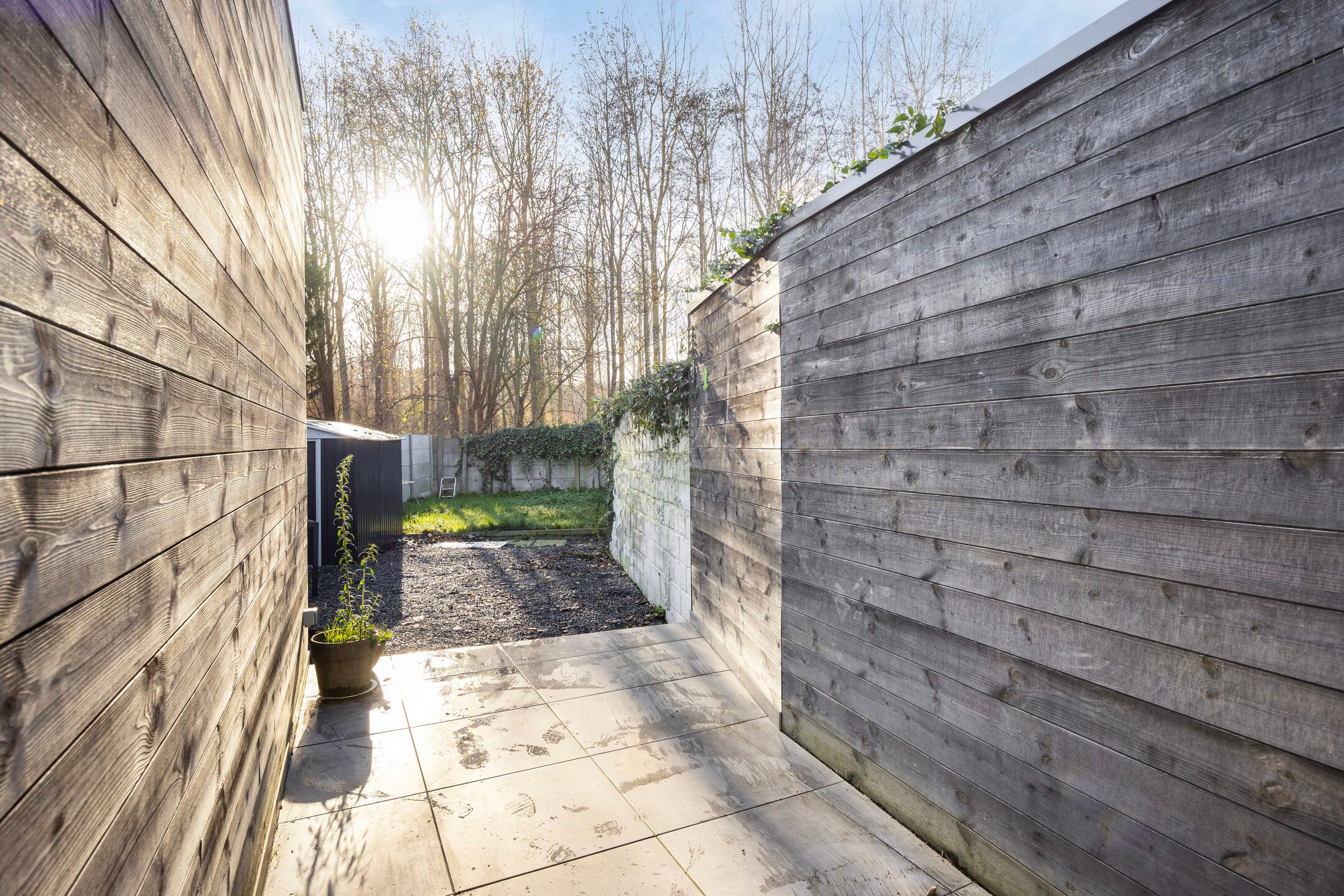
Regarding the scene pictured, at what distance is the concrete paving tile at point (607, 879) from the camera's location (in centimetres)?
198

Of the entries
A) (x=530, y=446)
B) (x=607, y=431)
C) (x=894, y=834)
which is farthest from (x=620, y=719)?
(x=530, y=446)

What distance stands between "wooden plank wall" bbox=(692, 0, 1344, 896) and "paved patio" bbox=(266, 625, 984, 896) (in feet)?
1.04

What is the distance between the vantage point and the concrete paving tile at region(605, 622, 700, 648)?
13.9ft

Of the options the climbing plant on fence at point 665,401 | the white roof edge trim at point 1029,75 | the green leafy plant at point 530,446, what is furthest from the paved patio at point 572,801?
the green leafy plant at point 530,446

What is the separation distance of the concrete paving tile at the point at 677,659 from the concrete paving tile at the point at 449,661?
800mm

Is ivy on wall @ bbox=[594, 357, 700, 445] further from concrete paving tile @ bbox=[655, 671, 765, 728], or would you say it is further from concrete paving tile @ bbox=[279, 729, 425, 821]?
concrete paving tile @ bbox=[279, 729, 425, 821]

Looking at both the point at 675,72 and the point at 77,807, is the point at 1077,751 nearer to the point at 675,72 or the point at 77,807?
the point at 77,807

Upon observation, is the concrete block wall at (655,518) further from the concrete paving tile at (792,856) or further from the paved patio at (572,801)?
the concrete paving tile at (792,856)

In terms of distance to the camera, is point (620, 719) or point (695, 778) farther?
point (620, 719)

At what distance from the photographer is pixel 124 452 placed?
0.88 m

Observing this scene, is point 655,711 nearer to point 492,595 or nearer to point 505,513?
point 492,595

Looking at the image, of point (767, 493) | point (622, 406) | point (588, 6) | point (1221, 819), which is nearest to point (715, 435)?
point (767, 493)

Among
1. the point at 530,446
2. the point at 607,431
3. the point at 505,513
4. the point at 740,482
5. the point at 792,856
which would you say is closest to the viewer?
the point at 792,856

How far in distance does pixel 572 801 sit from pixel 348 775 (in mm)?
934
